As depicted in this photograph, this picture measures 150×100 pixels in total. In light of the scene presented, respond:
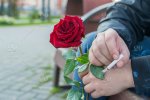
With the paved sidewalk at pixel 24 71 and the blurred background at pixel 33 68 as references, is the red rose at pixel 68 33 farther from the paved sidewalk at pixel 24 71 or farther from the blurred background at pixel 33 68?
the paved sidewalk at pixel 24 71

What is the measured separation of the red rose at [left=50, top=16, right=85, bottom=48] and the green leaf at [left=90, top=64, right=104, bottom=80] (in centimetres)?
9

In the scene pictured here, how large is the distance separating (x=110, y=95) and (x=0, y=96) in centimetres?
269

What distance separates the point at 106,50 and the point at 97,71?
71 mm

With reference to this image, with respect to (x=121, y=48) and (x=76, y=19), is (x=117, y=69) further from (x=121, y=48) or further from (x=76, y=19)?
(x=76, y=19)

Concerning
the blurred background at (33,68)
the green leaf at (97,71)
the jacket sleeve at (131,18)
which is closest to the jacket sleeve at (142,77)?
the green leaf at (97,71)

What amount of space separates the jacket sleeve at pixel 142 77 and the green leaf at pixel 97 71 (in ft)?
0.34

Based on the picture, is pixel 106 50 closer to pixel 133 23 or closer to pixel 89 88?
pixel 89 88

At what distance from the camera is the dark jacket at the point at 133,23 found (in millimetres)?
1246

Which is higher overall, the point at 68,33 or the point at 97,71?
the point at 68,33

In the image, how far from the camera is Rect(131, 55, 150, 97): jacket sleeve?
4.05 feet

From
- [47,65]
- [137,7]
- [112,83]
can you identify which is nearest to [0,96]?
[47,65]

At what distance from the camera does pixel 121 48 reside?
1.30 m

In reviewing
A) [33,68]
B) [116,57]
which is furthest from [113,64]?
[33,68]

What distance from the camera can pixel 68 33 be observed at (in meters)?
1.25
